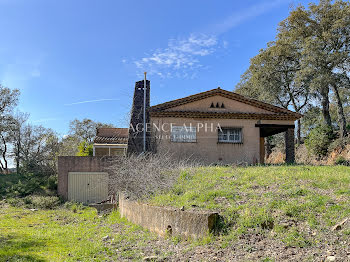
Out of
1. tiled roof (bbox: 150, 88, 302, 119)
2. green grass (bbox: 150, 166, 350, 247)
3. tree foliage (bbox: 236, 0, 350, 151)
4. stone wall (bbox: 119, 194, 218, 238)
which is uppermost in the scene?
tree foliage (bbox: 236, 0, 350, 151)

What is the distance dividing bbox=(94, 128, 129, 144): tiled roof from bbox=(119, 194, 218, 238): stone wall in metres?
13.7

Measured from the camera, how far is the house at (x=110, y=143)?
2100 cm

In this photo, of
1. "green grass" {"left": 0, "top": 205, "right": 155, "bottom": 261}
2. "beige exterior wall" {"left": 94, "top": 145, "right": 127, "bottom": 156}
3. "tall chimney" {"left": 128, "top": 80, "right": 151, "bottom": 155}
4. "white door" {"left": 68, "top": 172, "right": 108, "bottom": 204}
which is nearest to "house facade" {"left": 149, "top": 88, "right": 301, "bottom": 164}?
"tall chimney" {"left": 128, "top": 80, "right": 151, "bottom": 155}

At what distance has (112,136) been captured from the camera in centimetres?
2316

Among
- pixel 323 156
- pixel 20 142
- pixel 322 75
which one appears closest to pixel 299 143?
pixel 323 156

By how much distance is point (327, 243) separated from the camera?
4578 mm

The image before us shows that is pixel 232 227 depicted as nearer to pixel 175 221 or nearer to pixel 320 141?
Result: pixel 175 221

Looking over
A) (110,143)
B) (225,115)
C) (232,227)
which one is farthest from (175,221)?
(110,143)

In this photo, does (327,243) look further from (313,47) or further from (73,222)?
(313,47)

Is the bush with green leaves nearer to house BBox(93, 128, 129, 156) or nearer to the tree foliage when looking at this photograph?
the tree foliage

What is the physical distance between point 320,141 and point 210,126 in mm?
11568

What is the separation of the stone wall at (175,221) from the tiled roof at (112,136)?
13656mm

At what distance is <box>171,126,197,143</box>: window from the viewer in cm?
1736

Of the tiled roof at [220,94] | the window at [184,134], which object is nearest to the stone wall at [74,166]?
the window at [184,134]
